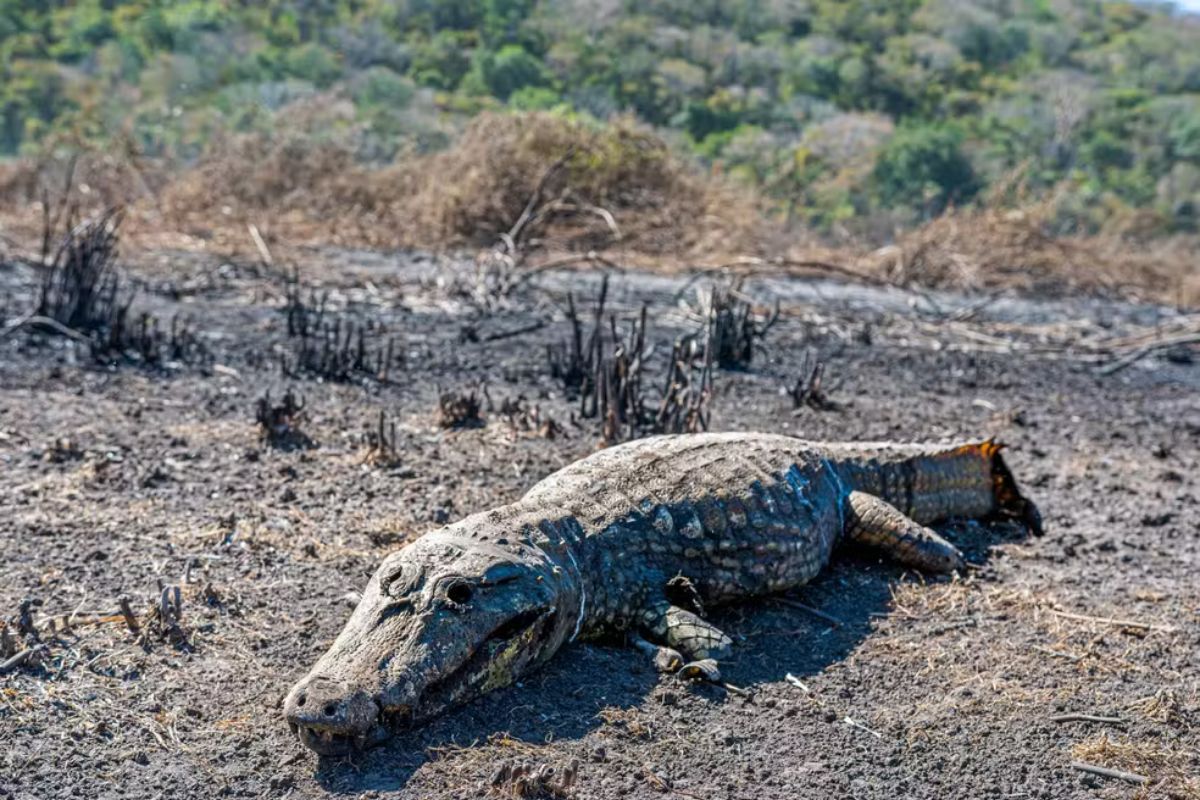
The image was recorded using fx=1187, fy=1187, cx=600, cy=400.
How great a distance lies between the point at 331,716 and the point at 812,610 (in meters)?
1.98

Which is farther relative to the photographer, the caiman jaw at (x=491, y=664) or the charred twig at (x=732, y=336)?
the charred twig at (x=732, y=336)

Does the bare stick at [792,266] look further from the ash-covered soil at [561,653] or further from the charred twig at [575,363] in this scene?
the charred twig at [575,363]

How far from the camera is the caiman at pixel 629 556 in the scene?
3.24m

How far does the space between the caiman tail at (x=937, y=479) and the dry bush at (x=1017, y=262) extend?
26.2 ft

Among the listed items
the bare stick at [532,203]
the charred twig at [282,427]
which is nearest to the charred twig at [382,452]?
the charred twig at [282,427]

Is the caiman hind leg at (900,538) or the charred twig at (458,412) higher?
the caiman hind leg at (900,538)

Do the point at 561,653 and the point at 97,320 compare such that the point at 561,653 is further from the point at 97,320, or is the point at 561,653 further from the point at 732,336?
the point at 97,320

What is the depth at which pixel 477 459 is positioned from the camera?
572 centimetres

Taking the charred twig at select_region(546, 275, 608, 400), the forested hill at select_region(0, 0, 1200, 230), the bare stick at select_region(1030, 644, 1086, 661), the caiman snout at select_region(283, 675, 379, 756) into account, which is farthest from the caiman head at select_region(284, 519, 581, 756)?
the forested hill at select_region(0, 0, 1200, 230)

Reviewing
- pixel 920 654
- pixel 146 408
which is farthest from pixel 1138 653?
pixel 146 408

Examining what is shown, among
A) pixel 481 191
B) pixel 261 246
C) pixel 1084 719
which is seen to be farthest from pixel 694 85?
pixel 1084 719

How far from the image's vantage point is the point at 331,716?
2994mm

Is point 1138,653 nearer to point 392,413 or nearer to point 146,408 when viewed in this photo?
point 392,413

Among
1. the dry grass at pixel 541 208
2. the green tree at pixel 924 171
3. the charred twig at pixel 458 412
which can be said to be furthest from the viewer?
the green tree at pixel 924 171
